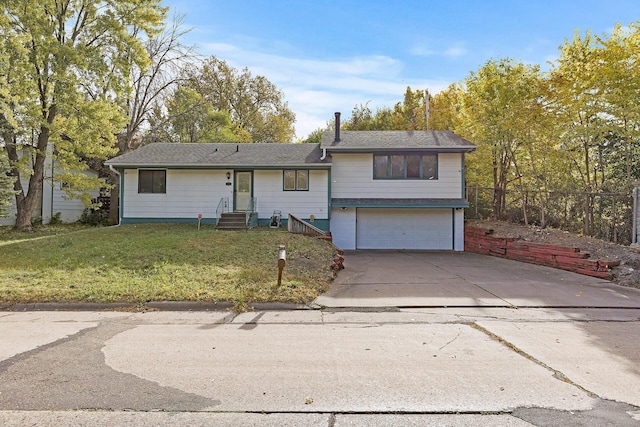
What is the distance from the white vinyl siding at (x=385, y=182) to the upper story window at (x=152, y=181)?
776 centimetres

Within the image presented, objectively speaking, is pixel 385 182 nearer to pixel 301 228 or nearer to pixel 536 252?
pixel 301 228

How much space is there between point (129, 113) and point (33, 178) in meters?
9.44

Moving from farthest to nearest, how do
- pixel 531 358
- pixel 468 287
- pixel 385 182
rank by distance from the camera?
1. pixel 385 182
2. pixel 468 287
3. pixel 531 358

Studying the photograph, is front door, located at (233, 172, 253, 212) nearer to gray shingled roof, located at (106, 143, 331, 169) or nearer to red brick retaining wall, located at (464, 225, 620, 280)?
gray shingled roof, located at (106, 143, 331, 169)

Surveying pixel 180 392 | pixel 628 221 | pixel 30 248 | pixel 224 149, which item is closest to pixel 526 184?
pixel 628 221

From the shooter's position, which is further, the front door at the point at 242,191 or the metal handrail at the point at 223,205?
the front door at the point at 242,191

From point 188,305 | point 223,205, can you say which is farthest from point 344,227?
point 188,305

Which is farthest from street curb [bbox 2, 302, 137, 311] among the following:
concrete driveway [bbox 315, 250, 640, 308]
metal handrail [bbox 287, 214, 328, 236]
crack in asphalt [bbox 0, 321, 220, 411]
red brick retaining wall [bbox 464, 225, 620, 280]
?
red brick retaining wall [bbox 464, 225, 620, 280]

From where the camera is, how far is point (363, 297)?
7.84m

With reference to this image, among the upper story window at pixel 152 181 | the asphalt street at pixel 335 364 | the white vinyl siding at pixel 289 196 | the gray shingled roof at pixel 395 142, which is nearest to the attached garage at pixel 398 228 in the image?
the white vinyl siding at pixel 289 196

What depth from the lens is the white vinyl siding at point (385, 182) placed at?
56.6ft

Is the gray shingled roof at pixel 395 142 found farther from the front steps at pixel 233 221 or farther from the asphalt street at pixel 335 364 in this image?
the asphalt street at pixel 335 364

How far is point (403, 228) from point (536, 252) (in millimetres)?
6290

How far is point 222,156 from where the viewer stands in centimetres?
1808
